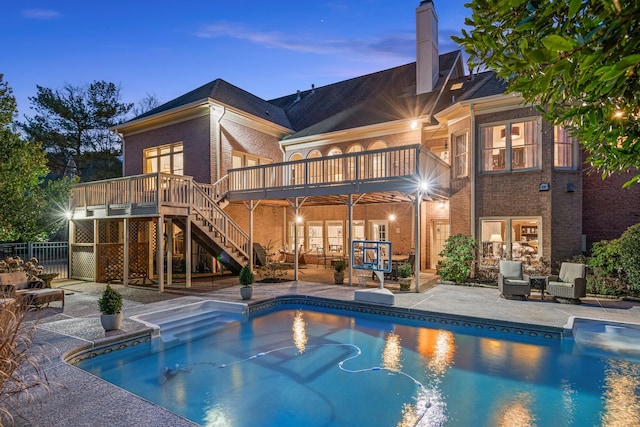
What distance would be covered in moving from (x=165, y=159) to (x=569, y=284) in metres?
15.8

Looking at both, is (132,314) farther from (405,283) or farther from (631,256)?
(631,256)

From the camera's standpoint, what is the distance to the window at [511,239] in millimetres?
10664

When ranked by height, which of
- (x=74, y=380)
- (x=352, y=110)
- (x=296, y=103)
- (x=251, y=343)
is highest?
(x=296, y=103)

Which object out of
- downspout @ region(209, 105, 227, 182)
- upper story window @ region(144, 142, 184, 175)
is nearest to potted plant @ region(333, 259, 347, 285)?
downspout @ region(209, 105, 227, 182)

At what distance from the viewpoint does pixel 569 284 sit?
8828mm

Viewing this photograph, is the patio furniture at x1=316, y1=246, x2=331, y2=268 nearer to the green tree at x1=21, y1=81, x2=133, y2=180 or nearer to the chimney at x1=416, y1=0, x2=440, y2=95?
the chimney at x1=416, y1=0, x2=440, y2=95

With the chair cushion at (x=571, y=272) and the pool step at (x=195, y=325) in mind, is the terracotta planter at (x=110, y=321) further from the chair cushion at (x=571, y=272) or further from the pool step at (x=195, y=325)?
the chair cushion at (x=571, y=272)

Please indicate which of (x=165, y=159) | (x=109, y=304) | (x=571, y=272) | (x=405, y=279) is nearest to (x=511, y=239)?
(x=571, y=272)

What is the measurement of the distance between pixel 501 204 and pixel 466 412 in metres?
8.32

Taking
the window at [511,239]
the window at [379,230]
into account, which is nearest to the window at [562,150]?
the window at [511,239]

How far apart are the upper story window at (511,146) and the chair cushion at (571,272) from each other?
3.24 metres

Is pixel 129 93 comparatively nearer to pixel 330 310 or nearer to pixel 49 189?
pixel 49 189

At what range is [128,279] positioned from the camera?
39.1ft

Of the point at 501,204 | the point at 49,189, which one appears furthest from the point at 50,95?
the point at 501,204
